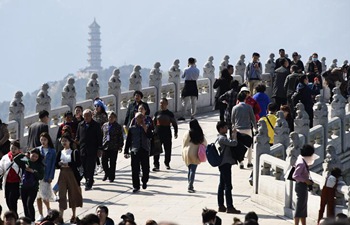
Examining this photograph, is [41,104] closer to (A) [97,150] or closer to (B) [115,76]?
(B) [115,76]

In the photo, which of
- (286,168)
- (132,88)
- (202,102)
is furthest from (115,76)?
(286,168)

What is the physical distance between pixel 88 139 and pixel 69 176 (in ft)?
7.48

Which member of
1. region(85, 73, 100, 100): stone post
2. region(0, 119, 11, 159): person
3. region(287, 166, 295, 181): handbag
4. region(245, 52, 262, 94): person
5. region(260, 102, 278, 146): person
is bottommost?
region(287, 166, 295, 181): handbag

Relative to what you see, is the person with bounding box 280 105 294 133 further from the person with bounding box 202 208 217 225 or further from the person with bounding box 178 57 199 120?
the person with bounding box 202 208 217 225

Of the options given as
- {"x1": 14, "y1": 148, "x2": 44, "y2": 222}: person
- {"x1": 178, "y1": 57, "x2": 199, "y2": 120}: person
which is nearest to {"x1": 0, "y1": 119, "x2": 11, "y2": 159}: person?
{"x1": 14, "y1": 148, "x2": 44, "y2": 222}: person

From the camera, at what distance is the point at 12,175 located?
1928cm

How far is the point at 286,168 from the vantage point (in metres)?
20.5

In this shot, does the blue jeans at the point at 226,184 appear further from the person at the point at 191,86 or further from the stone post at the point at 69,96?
the person at the point at 191,86

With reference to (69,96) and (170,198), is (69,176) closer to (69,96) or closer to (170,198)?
(170,198)

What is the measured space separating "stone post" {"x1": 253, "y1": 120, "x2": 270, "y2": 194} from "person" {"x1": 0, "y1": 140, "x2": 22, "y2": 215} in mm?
4726

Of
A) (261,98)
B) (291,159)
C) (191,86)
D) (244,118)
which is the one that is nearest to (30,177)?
(291,159)

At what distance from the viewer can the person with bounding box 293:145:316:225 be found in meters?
18.3

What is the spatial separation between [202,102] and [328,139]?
8.56 m

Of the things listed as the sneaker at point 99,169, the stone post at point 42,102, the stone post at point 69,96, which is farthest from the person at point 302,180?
the stone post at point 69,96
